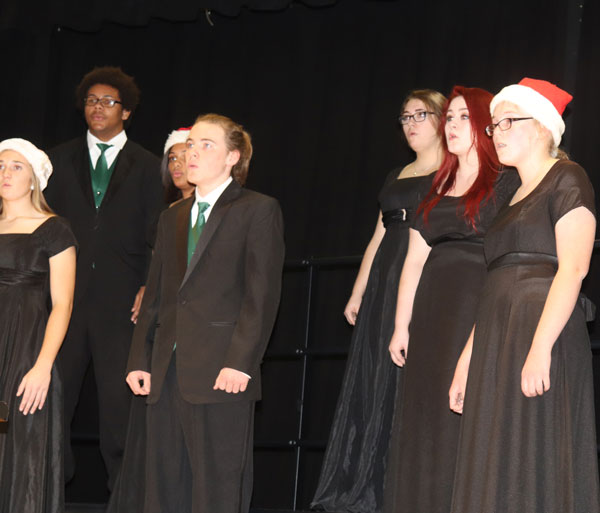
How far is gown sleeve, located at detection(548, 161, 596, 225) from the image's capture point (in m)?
3.12

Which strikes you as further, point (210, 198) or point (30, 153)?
point (30, 153)

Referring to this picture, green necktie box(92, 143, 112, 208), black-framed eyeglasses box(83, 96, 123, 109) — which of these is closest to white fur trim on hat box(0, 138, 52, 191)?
green necktie box(92, 143, 112, 208)

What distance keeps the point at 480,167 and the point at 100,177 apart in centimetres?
226

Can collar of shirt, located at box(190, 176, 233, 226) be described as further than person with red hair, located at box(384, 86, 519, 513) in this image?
Yes

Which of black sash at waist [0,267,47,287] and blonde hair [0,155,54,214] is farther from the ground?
blonde hair [0,155,54,214]

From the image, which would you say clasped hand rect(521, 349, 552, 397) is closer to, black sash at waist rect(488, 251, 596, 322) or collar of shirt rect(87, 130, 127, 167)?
black sash at waist rect(488, 251, 596, 322)

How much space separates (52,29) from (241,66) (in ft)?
4.23

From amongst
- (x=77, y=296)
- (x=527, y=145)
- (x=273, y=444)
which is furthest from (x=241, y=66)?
Answer: (x=527, y=145)

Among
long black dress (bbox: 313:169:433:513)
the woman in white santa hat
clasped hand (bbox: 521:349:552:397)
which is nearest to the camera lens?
clasped hand (bbox: 521:349:552:397)

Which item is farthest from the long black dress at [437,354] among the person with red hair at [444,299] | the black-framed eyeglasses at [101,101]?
the black-framed eyeglasses at [101,101]

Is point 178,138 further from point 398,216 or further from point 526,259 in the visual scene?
point 526,259

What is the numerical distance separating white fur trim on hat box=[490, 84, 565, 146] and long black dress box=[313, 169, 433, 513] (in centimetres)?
93

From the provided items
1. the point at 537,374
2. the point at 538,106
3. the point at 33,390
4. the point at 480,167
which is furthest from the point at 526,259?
the point at 33,390

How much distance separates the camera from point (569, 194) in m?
3.13
